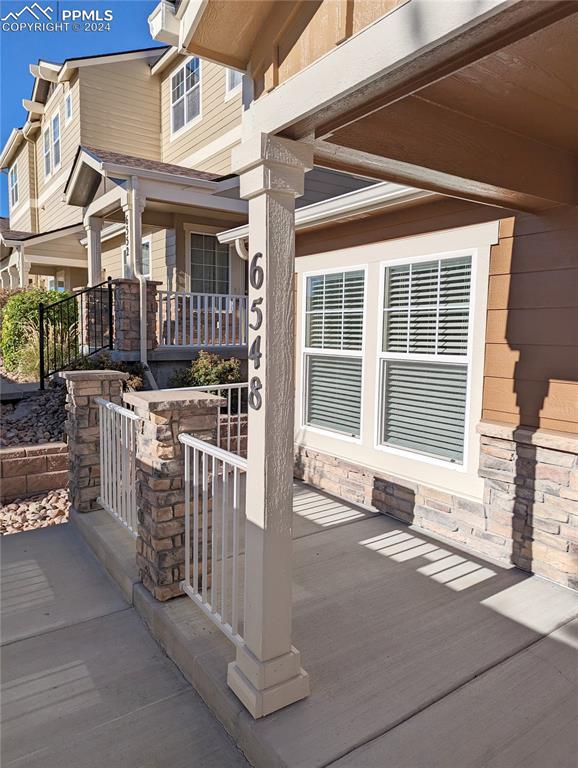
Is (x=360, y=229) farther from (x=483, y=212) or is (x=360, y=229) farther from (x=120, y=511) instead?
(x=120, y=511)

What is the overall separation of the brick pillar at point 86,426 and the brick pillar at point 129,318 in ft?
10.1

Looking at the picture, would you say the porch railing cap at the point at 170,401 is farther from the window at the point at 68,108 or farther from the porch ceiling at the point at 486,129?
the window at the point at 68,108

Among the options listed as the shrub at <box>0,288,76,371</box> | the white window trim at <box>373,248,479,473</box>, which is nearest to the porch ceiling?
the white window trim at <box>373,248,479,473</box>

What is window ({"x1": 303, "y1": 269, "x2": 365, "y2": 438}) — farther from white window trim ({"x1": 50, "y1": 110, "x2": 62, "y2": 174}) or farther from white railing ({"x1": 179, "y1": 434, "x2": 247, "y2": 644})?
white window trim ({"x1": 50, "y1": 110, "x2": 62, "y2": 174})

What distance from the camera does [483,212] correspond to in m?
3.59

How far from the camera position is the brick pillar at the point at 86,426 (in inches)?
174

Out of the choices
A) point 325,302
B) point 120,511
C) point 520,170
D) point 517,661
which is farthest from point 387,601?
point 325,302

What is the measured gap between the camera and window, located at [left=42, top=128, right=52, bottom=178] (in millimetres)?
15095

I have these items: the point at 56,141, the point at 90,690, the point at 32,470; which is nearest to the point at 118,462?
the point at 32,470

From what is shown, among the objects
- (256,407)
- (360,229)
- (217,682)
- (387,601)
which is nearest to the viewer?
(256,407)

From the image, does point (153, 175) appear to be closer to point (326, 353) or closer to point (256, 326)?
point (326, 353)

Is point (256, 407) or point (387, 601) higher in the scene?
point (256, 407)

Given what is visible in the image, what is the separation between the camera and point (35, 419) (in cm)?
630

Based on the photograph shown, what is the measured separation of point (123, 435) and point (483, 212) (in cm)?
306
